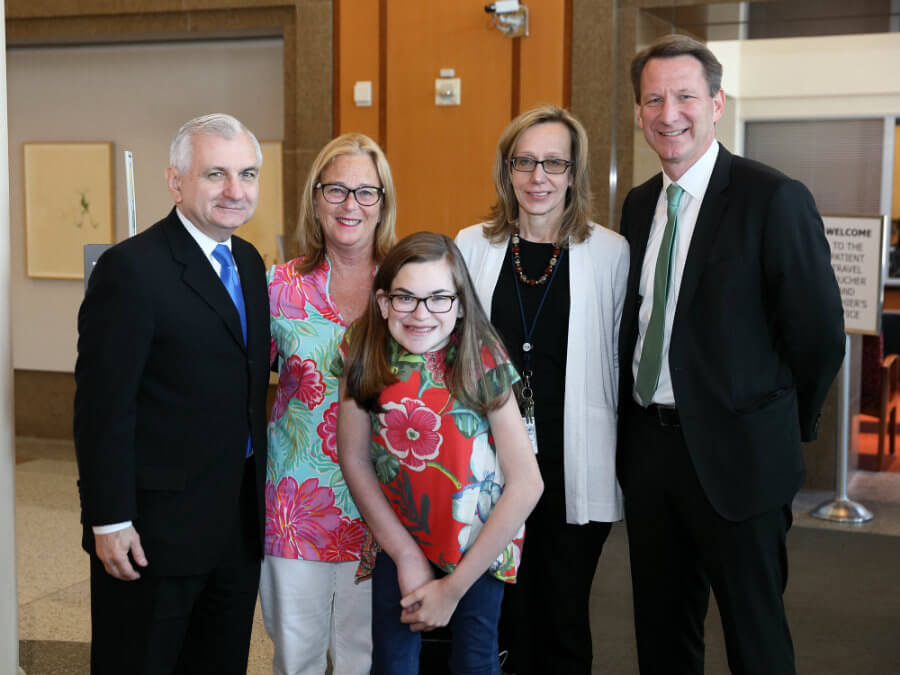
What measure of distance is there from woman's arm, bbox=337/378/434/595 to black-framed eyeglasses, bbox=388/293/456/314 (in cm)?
26

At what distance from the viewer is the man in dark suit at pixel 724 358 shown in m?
2.48

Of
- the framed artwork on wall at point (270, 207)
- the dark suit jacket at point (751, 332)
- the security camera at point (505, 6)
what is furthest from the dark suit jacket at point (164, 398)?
the framed artwork on wall at point (270, 207)

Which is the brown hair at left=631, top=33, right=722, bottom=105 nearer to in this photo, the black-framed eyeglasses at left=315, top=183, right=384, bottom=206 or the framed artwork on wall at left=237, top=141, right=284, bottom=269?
the black-framed eyeglasses at left=315, top=183, right=384, bottom=206

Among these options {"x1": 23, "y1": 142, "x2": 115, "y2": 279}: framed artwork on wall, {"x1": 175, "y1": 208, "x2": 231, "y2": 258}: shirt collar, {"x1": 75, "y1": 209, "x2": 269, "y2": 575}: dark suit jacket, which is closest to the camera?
{"x1": 75, "y1": 209, "x2": 269, "y2": 575}: dark suit jacket

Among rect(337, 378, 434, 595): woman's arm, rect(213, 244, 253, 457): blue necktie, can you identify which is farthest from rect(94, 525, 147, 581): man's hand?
rect(337, 378, 434, 595): woman's arm

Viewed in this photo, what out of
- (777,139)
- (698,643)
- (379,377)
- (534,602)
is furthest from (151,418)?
(777,139)

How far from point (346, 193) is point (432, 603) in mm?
1114

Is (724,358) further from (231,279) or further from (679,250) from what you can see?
(231,279)

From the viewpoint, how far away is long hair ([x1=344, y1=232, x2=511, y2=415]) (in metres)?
2.31

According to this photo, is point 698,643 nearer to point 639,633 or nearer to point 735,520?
point 639,633

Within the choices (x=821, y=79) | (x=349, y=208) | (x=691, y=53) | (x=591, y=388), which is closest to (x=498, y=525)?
(x=591, y=388)

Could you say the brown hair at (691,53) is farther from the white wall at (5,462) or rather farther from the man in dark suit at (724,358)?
the white wall at (5,462)

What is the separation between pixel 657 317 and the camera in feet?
8.59

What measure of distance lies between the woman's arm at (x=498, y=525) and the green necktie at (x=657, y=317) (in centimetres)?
45
